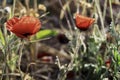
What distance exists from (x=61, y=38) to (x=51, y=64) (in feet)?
1.36

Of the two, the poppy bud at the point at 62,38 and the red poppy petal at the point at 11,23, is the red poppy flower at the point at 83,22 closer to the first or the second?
the red poppy petal at the point at 11,23

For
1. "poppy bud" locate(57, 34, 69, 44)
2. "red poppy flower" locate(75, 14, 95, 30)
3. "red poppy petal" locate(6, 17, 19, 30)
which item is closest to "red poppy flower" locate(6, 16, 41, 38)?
"red poppy petal" locate(6, 17, 19, 30)

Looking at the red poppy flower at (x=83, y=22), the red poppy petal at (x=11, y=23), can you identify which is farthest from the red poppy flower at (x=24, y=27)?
the red poppy flower at (x=83, y=22)

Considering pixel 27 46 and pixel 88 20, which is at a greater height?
pixel 88 20

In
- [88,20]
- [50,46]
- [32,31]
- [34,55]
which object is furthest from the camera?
[50,46]

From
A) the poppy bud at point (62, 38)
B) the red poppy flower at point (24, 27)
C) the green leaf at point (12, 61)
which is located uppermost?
the red poppy flower at point (24, 27)

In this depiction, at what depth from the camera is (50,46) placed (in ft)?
7.06

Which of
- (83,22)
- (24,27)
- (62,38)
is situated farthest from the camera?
(62,38)

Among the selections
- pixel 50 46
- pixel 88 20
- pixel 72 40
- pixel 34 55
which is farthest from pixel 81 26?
pixel 50 46

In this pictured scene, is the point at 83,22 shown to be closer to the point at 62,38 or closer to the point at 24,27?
the point at 24,27

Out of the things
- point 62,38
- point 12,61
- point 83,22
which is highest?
point 83,22

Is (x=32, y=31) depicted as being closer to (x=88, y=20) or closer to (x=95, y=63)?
(x=88, y=20)

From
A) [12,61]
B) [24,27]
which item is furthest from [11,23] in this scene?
[12,61]

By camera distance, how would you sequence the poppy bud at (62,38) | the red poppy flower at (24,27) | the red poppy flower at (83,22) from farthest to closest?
the poppy bud at (62,38) < the red poppy flower at (83,22) < the red poppy flower at (24,27)
